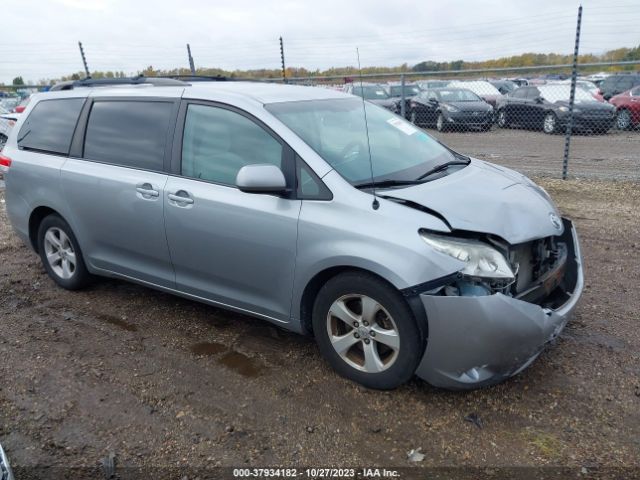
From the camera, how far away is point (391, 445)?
286cm

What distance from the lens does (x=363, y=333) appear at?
3186 millimetres

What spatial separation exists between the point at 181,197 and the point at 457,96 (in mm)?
14086

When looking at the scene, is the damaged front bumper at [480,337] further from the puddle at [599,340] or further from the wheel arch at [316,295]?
the puddle at [599,340]

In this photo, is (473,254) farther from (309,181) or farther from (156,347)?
(156,347)

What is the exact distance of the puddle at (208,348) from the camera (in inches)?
152

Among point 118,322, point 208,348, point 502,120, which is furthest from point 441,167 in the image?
point 502,120

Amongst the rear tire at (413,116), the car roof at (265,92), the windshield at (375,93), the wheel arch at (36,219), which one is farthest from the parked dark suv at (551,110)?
the wheel arch at (36,219)

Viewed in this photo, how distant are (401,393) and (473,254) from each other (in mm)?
947

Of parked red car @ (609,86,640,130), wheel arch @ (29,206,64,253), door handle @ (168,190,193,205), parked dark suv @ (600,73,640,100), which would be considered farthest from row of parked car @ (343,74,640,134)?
door handle @ (168,190,193,205)

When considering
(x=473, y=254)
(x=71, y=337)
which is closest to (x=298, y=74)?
(x=71, y=337)

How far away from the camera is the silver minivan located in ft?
9.64

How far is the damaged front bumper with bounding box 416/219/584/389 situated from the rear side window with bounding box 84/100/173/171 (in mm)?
2283

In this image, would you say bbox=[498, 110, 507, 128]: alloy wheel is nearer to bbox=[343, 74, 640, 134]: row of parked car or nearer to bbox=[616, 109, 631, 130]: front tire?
bbox=[343, 74, 640, 134]: row of parked car

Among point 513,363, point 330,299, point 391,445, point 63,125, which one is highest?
point 63,125
